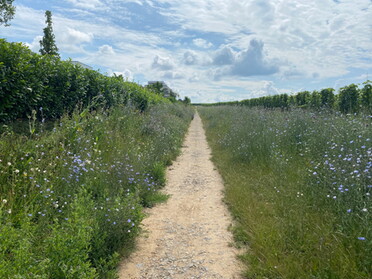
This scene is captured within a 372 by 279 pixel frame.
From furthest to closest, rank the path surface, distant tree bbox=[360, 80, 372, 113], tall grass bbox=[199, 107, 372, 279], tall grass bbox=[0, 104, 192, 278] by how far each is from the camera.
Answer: distant tree bbox=[360, 80, 372, 113] < the path surface < tall grass bbox=[199, 107, 372, 279] < tall grass bbox=[0, 104, 192, 278]

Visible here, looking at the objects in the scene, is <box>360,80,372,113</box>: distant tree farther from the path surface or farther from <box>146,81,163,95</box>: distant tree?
<box>146,81,163,95</box>: distant tree

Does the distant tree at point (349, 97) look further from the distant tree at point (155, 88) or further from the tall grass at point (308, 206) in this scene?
the distant tree at point (155, 88)

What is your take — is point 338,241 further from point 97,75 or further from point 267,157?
point 97,75

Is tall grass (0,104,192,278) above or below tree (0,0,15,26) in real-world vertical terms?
below

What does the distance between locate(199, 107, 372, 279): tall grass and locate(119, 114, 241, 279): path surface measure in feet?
1.03

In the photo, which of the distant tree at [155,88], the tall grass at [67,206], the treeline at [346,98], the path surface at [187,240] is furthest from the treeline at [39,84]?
the distant tree at [155,88]

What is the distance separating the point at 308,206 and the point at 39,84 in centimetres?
635

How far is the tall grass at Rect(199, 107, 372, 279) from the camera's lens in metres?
3.23

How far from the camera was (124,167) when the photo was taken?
6.00 m

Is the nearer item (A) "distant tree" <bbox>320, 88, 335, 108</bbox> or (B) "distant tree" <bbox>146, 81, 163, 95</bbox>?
(A) "distant tree" <bbox>320, 88, 335, 108</bbox>

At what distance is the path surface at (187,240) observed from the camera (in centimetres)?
352

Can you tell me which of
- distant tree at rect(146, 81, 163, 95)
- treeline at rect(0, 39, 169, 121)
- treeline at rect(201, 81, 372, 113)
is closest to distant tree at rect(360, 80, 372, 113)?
treeline at rect(201, 81, 372, 113)

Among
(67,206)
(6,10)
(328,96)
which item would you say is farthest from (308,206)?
(6,10)

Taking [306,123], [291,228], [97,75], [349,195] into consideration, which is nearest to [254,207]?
[291,228]
